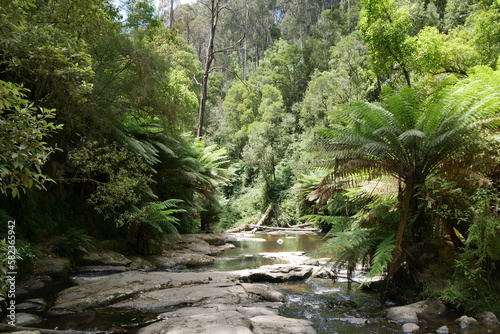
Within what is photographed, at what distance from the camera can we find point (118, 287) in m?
4.67

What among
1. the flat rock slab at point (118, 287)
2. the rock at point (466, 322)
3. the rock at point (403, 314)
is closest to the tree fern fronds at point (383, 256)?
the rock at point (403, 314)

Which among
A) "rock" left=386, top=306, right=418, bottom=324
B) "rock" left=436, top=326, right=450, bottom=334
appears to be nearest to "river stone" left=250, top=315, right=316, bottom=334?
"rock" left=386, top=306, right=418, bottom=324

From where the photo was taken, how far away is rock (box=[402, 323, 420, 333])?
3.56m

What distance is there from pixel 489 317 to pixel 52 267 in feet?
21.0

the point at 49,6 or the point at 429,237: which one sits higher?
the point at 49,6

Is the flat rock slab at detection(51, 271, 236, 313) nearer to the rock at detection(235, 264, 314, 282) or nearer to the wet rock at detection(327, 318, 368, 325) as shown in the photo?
the rock at detection(235, 264, 314, 282)

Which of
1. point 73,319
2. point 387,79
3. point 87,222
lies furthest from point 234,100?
point 73,319

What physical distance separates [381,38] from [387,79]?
8.49 m

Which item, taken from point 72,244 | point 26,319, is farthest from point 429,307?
point 72,244

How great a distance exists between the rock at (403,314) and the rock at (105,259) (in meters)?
5.21

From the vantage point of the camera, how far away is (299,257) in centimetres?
832

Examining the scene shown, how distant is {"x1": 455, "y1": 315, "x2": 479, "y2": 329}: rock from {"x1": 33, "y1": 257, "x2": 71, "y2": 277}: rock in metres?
5.93

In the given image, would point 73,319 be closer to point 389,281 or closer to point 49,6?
point 389,281

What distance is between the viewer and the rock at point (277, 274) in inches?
238
